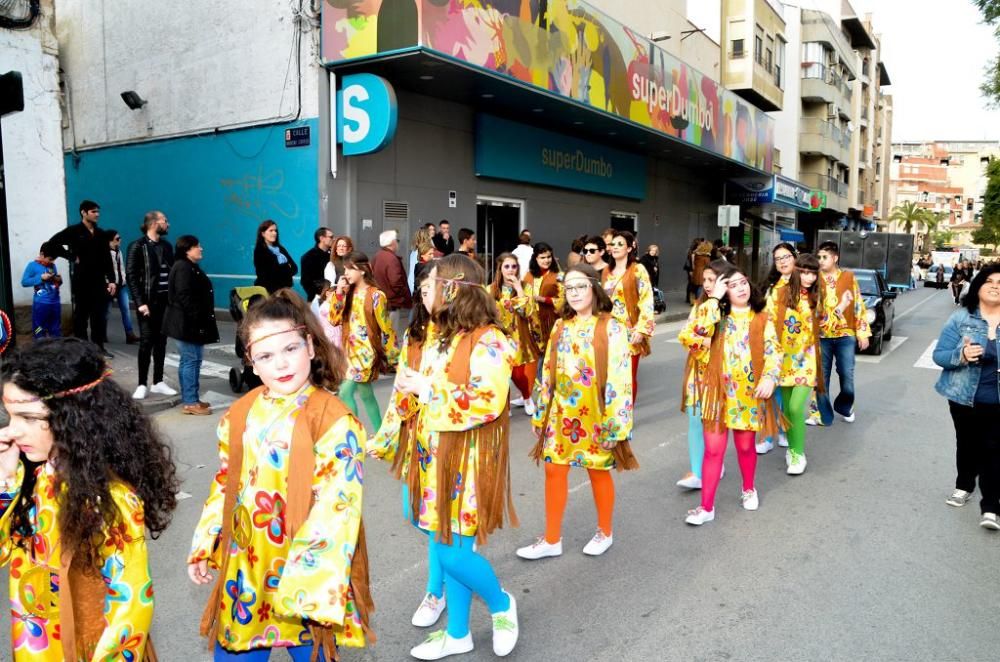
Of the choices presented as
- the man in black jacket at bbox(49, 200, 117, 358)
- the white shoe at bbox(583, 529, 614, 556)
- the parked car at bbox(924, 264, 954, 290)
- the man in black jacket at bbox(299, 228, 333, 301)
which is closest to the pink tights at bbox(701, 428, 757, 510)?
the white shoe at bbox(583, 529, 614, 556)

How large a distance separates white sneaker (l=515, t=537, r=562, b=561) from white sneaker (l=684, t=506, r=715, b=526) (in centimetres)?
102

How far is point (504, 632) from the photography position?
326cm

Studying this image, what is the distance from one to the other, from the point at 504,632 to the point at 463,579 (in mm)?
399

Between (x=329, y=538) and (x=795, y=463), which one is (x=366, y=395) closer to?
(x=795, y=463)

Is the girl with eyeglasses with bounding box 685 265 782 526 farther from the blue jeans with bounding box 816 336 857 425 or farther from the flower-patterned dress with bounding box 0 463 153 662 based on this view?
the flower-patterned dress with bounding box 0 463 153 662

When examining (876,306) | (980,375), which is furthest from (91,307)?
(876,306)

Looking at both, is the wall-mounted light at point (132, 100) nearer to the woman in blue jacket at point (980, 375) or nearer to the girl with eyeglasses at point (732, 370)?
the girl with eyeglasses at point (732, 370)

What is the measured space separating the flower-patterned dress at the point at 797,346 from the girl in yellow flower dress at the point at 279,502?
4.43 meters

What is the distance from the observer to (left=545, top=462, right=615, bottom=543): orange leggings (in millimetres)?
4117

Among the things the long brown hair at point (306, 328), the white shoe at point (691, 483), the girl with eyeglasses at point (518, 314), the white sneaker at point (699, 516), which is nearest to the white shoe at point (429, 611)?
the long brown hair at point (306, 328)

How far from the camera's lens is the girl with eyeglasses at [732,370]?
4.78 metres

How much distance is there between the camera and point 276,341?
7.53ft

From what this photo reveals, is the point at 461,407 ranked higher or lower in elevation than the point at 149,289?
lower

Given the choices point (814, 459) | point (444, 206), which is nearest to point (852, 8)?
point (444, 206)
